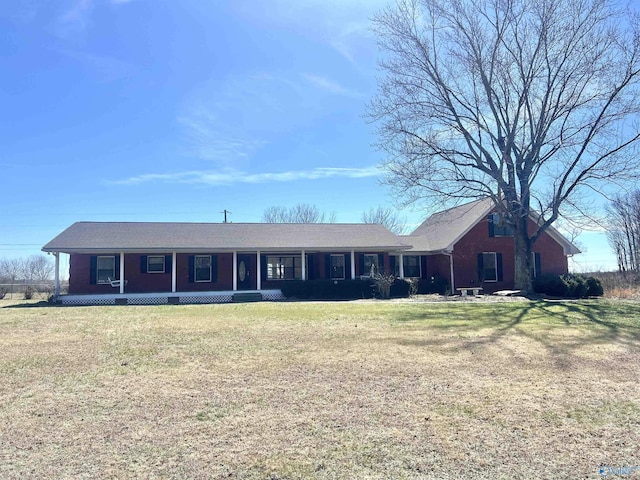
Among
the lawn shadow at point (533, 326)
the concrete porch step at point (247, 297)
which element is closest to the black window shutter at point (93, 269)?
the concrete porch step at point (247, 297)

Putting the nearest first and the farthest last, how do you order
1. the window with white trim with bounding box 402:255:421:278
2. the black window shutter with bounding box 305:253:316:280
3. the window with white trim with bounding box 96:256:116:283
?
the window with white trim with bounding box 96:256:116:283 < the black window shutter with bounding box 305:253:316:280 < the window with white trim with bounding box 402:255:421:278

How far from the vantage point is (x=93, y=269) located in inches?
927

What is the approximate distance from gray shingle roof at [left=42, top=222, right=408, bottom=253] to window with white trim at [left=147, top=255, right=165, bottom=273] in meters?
1.00

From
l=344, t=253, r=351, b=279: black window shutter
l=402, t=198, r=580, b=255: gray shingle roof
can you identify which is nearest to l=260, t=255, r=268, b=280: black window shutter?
l=344, t=253, r=351, b=279: black window shutter

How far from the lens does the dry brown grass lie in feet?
13.2

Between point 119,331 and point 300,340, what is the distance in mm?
4583

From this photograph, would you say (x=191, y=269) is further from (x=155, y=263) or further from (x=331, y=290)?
(x=331, y=290)

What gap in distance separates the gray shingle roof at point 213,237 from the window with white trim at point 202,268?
1.02m

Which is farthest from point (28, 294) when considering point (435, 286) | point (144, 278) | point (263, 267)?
point (435, 286)

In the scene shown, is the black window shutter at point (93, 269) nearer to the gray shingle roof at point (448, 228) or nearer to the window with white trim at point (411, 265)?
the window with white trim at point (411, 265)

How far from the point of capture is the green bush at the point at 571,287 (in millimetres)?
22250

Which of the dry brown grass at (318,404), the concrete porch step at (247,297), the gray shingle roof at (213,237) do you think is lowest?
the dry brown grass at (318,404)

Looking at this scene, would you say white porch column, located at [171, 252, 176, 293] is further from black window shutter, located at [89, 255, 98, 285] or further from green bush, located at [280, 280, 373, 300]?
green bush, located at [280, 280, 373, 300]

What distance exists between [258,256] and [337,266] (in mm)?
4654
